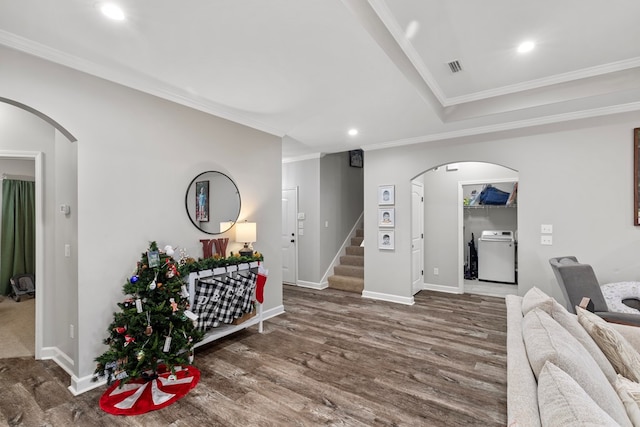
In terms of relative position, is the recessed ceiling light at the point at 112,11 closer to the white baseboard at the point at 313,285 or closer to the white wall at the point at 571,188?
the white wall at the point at 571,188

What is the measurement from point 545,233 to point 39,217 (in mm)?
5688

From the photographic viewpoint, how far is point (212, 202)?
338cm

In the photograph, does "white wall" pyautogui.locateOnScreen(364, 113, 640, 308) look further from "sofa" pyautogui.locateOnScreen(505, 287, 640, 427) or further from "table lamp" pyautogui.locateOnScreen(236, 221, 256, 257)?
"table lamp" pyautogui.locateOnScreen(236, 221, 256, 257)

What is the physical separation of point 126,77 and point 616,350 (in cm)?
393

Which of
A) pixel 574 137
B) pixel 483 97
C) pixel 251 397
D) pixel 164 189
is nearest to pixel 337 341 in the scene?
pixel 251 397

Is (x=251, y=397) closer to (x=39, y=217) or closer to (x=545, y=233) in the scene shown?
(x=39, y=217)

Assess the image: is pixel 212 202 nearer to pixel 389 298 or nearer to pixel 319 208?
pixel 319 208

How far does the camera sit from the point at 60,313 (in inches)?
112

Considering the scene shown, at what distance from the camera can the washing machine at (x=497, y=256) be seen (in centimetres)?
607

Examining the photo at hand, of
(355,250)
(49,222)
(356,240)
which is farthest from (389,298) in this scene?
(49,222)

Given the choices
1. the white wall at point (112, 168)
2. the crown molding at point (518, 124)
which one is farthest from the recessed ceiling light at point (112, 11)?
the crown molding at point (518, 124)

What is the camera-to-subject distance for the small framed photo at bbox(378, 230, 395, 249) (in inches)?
195

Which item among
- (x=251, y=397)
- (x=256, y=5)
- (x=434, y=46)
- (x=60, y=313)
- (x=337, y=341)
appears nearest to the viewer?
(x=256, y=5)

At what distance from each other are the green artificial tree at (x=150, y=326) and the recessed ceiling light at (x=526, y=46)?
3.50 metres
